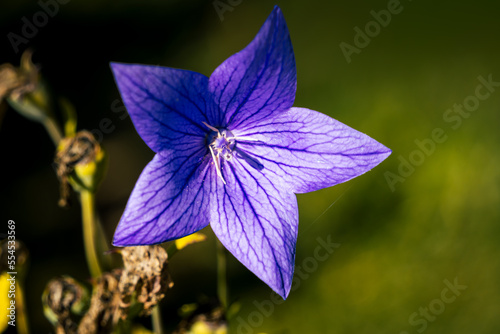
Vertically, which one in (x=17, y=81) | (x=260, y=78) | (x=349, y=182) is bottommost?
(x=349, y=182)

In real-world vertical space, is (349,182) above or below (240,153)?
below

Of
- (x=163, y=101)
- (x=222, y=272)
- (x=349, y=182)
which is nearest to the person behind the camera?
(x=163, y=101)

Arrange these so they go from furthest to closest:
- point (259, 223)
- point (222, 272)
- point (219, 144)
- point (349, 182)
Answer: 1. point (349, 182)
2. point (222, 272)
3. point (219, 144)
4. point (259, 223)

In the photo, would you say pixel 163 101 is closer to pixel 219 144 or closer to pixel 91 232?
pixel 219 144

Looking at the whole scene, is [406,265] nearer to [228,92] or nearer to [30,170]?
[228,92]

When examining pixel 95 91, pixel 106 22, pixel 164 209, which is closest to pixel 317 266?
pixel 164 209

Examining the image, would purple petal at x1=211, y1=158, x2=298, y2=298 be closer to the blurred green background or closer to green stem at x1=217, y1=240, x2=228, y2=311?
green stem at x1=217, y1=240, x2=228, y2=311

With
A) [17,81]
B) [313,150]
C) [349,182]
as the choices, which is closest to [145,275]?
[313,150]

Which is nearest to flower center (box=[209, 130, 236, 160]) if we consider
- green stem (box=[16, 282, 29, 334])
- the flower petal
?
the flower petal
